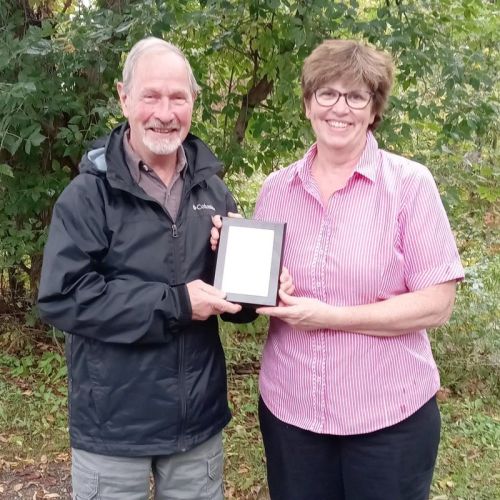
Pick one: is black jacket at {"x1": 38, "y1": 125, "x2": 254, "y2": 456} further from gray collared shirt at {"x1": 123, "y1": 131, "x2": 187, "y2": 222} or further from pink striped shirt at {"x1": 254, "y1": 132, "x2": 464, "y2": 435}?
pink striped shirt at {"x1": 254, "y1": 132, "x2": 464, "y2": 435}

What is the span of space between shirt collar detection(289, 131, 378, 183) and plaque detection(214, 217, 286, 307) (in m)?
0.22

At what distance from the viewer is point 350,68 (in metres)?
2.11

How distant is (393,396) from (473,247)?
441 cm

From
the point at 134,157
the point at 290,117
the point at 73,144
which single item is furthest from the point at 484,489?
the point at 73,144

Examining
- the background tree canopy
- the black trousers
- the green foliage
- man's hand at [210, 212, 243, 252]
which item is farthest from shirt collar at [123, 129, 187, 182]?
→ the green foliage

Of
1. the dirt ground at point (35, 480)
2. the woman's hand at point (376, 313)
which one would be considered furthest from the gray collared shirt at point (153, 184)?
the dirt ground at point (35, 480)

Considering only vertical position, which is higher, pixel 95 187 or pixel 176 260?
pixel 95 187

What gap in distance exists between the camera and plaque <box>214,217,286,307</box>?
7.05 ft

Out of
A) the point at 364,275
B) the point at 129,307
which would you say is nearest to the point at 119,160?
the point at 129,307

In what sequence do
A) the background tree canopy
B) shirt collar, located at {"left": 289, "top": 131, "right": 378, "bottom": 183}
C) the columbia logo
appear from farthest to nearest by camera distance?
the background tree canopy
the columbia logo
shirt collar, located at {"left": 289, "top": 131, "right": 378, "bottom": 183}

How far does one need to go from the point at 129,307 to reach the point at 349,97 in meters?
1.01

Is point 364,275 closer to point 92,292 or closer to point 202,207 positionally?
point 202,207

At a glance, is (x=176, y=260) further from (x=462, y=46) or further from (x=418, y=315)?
(x=462, y=46)

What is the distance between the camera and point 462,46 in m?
4.06
